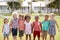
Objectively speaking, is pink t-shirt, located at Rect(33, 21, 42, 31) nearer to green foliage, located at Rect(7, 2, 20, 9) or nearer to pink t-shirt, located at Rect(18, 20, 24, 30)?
pink t-shirt, located at Rect(18, 20, 24, 30)

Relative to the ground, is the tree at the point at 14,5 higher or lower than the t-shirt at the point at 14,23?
lower

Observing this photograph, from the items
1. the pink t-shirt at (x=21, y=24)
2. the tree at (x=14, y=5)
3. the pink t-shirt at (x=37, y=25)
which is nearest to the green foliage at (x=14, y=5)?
the tree at (x=14, y=5)

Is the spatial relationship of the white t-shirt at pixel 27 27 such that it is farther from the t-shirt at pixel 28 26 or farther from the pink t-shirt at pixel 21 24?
the pink t-shirt at pixel 21 24

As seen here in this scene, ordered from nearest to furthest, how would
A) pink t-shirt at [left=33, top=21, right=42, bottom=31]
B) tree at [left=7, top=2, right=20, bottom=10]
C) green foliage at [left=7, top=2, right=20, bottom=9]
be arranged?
pink t-shirt at [left=33, top=21, right=42, bottom=31] → tree at [left=7, top=2, right=20, bottom=10] → green foliage at [left=7, top=2, right=20, bottom=9]

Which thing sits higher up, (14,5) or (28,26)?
(28,26)

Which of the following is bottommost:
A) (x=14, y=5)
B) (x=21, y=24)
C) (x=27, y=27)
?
(x=14, y=5)

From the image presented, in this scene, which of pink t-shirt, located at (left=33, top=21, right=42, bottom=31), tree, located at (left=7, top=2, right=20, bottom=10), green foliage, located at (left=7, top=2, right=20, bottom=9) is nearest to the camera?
pink t-shirt, located at (left=33, top=21, right=42, bottom=31)

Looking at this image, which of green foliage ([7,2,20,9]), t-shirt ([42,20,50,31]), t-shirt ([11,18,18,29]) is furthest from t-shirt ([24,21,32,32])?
green foliage ([7,2,20,9])

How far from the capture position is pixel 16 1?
149ft

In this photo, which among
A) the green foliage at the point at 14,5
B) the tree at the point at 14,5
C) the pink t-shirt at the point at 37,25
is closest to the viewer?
the pink t-shirt at the point at 37,25

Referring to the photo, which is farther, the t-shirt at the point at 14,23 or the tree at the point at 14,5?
the tree at the point at 14,5

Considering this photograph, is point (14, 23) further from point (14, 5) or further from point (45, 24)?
point (14, 5)

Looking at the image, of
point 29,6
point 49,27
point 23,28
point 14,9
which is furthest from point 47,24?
point 29,6

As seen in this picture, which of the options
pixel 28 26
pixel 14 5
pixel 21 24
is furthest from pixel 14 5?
pixel 28 26
